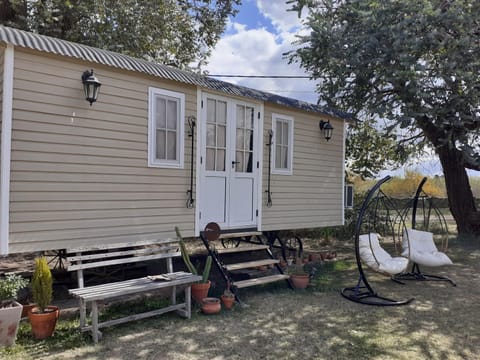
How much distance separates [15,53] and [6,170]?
3.81 ft

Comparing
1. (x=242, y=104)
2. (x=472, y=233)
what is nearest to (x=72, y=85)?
(x=242, y=104)

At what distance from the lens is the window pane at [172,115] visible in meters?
5.23

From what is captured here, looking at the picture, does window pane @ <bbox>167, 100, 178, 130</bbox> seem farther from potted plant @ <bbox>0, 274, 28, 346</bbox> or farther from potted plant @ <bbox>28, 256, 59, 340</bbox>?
potted plant @ <bbox>0, 274, 28, 346</bbox>

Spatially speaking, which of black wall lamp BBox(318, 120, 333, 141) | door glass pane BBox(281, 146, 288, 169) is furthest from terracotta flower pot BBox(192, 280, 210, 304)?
black wall lamp BBox(318, 120, 333, 141)

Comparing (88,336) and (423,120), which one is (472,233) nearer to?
(423,120)

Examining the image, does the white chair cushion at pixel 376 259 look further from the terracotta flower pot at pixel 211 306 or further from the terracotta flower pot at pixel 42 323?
the terracotta flower pot at pixel 42 323

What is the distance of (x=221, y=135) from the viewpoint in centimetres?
580

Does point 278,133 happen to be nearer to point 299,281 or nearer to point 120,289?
point 299,281

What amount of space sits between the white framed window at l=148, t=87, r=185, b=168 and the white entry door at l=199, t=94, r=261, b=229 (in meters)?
0.36

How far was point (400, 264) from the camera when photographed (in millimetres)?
5445

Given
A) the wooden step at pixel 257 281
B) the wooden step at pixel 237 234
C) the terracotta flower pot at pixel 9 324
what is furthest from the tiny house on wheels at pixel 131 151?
the wooden step at pixel 257 281

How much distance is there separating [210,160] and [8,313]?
3.12 m

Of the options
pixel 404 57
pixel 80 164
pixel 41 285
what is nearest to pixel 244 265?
pixel 80 164

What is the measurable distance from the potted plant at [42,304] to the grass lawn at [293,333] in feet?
0.32
